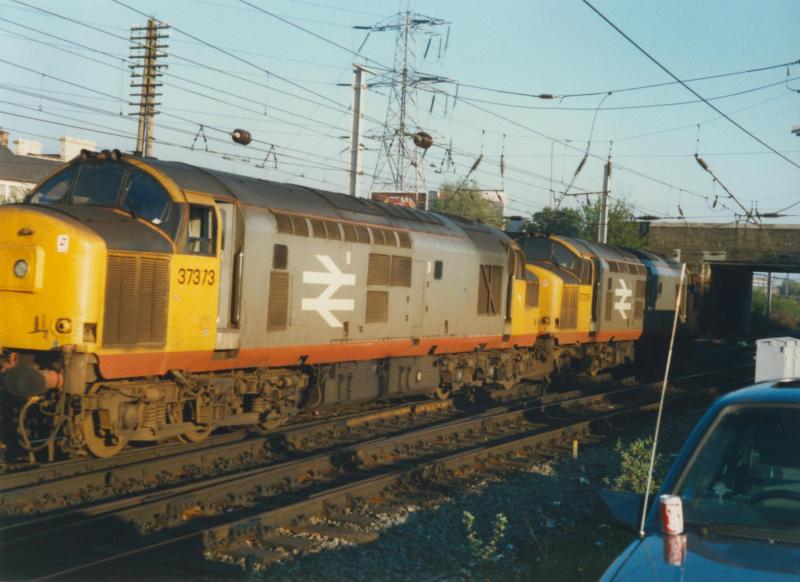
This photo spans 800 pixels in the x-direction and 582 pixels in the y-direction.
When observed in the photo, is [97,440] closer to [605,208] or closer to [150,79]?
[150,79]

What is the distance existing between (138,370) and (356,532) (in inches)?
130

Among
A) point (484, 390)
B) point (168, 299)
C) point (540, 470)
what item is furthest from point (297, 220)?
point (484, 390)

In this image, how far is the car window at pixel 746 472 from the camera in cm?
433

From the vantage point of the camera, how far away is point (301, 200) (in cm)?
1320

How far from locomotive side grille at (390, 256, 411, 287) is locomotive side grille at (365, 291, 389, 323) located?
33 cm

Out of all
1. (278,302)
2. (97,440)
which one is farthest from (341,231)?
(97,440)

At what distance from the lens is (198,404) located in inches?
449

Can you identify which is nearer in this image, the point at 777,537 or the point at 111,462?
the point at 777,537

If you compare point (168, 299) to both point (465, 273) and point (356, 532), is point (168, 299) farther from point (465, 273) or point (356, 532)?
point (465, 273)

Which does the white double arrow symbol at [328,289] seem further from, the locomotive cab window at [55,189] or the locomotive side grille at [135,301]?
the locomotive cab window at [55,189]

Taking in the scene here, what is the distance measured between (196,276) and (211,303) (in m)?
0.46

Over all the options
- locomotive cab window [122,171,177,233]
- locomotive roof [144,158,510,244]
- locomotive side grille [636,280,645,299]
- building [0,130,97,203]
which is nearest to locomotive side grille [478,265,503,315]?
locomotive roof [144,158,510,244]

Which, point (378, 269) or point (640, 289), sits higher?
point (640, 289)

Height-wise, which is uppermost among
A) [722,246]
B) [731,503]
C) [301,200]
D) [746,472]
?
[722,246]
